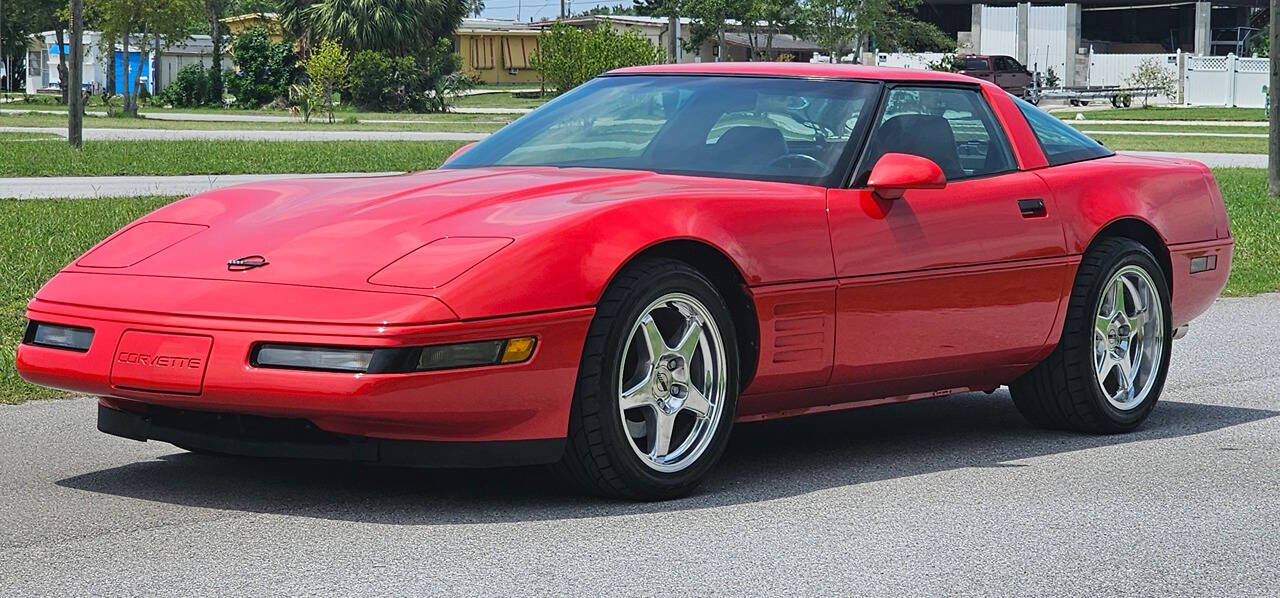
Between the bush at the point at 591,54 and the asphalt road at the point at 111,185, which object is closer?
the asphalt road at the point at 111,185

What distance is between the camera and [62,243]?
11.9m

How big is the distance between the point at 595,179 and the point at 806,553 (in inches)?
57.0

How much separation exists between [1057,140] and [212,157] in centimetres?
1879

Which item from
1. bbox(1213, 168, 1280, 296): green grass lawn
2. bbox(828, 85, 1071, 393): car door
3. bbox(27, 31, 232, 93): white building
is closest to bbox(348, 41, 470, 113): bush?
bbox(27, 31, 232, 93): white building

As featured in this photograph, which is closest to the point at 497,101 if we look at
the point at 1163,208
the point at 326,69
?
the point at 326,69

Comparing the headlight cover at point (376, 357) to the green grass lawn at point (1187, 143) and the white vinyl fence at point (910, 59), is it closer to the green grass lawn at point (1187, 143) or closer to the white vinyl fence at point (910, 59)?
the green grass lawn at point (1187, 143)

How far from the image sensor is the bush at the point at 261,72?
54156 millimetres

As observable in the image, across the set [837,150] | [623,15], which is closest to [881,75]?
[837,150]

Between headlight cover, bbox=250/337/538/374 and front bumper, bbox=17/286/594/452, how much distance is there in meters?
0.02

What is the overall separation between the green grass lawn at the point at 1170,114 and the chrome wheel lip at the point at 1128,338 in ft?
130

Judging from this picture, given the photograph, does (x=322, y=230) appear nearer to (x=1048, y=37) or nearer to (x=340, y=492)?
(x=340, y=492)

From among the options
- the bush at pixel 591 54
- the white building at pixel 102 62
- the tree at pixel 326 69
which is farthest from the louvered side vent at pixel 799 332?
the white building at pixel 102 62

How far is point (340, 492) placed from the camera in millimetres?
5180

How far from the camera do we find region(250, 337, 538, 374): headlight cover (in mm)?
4527
